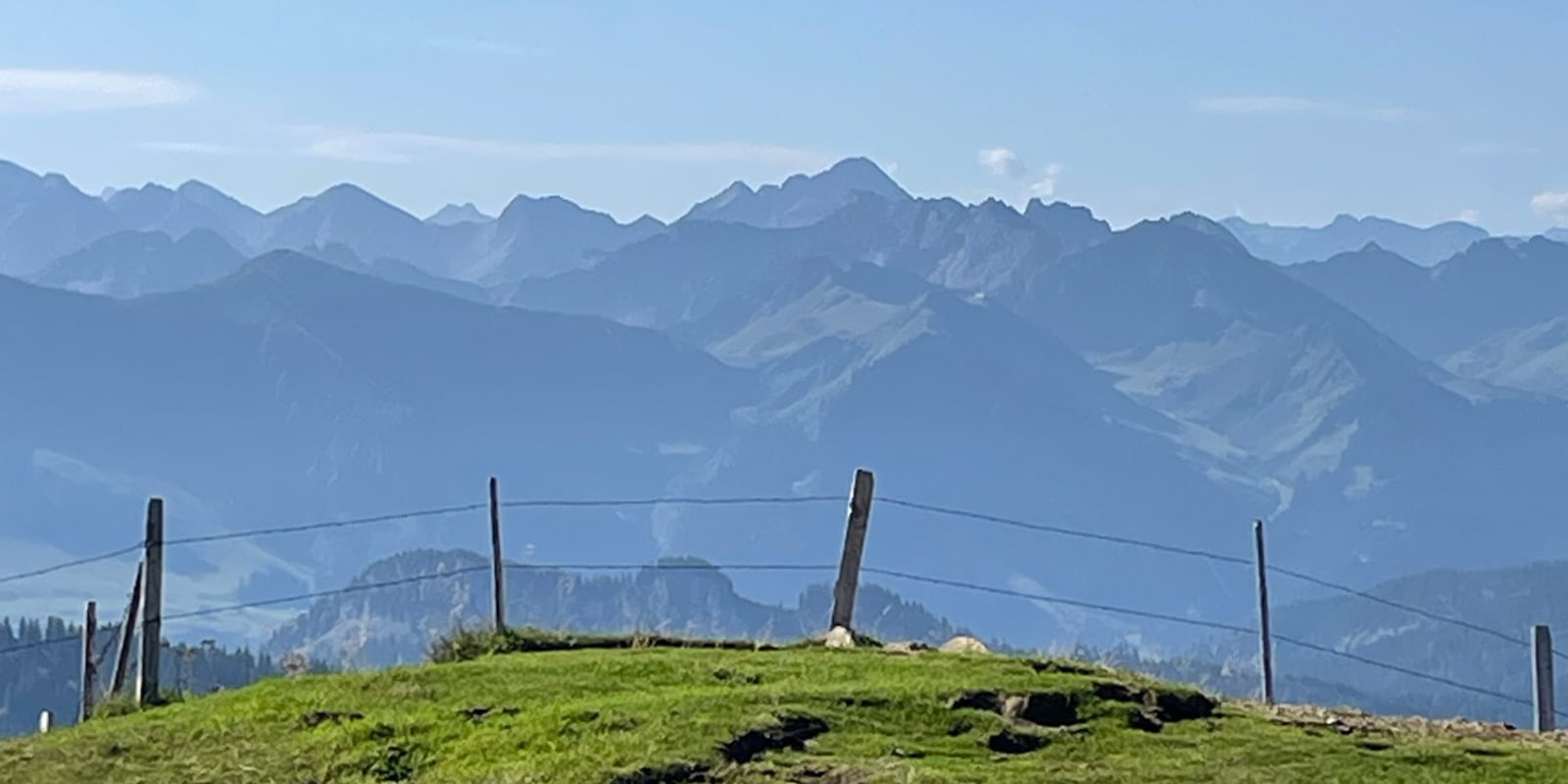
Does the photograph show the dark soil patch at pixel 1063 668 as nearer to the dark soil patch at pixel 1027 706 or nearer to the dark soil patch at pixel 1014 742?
the dark soil patch at pixel 1027 706

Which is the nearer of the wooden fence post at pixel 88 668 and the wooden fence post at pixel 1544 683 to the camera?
the wooden fence post at pixel 1544 683

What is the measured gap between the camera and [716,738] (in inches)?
542

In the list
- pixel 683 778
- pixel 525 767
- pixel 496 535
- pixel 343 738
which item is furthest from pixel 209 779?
pixel 496 535

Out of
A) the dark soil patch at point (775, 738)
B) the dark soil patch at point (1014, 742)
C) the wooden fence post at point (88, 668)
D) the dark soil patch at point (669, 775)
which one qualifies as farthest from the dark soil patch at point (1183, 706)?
the wooden fence post at point (88, 668)

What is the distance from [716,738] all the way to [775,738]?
1.22 feet

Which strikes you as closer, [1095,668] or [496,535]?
[1095,668]

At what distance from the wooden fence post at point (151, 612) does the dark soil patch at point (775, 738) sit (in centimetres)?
637

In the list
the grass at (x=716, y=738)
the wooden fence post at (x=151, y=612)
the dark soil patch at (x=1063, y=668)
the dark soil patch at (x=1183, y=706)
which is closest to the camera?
the grass at (x=716, y=738)

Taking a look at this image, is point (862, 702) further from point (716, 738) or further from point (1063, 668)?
point (1063, 668)

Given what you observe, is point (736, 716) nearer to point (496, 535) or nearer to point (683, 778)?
point (683, 778)

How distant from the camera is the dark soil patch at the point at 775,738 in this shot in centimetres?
1362

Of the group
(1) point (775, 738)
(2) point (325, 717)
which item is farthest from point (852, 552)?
(1) point (775, 738)

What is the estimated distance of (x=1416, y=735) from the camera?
1556 centimetres

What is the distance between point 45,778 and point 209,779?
1072 mm
